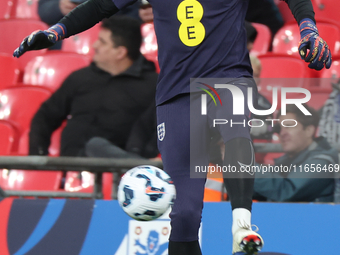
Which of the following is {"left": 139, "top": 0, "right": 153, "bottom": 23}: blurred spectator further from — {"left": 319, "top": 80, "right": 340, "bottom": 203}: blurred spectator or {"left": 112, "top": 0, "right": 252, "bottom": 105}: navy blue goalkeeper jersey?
{"left": 112, "top": 0, "right": 252, "bottom": 105}: navy blue goalkeeper jersey

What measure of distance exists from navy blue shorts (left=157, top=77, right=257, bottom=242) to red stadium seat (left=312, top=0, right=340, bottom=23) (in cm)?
446

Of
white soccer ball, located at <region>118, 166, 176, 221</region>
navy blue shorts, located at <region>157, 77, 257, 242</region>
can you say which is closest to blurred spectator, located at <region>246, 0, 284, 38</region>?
navy blue shorts, located at <region>157, 77, 257, 242</region>

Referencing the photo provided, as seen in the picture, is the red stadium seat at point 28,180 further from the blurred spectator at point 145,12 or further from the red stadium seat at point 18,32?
the blurred spectator at point 145,12

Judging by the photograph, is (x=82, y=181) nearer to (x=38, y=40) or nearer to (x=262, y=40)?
(x=38, y=40)

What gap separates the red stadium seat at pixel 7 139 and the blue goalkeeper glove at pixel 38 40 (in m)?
2.33

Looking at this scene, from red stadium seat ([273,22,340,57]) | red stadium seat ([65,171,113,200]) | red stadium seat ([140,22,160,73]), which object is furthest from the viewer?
red stadium seat ([140,22,160,73])

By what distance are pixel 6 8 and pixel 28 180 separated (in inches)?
142

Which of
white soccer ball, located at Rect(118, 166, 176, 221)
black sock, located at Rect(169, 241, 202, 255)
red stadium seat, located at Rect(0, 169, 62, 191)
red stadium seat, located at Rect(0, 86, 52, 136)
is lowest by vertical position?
red stadium seat, located at Rect(0, 169, 62, 191)

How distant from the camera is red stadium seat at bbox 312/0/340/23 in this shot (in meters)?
5.83

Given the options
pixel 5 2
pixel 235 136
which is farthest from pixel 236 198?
pixel 5 2

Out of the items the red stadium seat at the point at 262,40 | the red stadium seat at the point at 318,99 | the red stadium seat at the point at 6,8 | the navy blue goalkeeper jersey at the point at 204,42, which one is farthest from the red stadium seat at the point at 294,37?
the red stadium seat at the point at 6,8

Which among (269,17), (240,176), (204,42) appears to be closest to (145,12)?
(269,17)

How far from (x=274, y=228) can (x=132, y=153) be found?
1.17 meters

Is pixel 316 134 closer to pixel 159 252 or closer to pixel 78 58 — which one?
pixel 159 252
